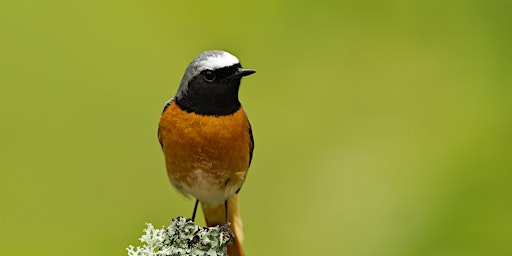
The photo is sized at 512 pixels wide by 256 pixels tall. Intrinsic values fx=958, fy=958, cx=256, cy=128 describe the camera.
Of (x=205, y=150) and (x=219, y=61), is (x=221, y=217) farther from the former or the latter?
(x=219, y=61)

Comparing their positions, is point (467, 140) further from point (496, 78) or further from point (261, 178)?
point (261, 178)

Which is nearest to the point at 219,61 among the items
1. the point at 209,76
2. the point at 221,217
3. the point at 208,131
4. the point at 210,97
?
the point at 209,76

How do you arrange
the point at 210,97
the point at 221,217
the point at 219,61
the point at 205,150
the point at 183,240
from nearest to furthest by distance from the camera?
the point at 183,240, the point at 219,61, the point at 210,97, the point at 205,150, the point at 221,217

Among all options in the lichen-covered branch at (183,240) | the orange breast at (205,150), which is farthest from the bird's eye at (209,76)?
the lichen-covered branch at (183,240)

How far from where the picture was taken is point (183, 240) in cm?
475

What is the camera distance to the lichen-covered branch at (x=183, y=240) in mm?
4703

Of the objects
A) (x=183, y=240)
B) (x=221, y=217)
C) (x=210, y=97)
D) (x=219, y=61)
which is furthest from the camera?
(x=221, y=217)

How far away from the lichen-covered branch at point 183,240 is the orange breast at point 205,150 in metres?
0.69

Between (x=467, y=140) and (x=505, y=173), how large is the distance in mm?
479

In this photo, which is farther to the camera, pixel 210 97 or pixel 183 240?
pixel 210 97

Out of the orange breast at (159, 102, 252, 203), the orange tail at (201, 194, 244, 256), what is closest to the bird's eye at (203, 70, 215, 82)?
the orange breast at (159, 102, 252, 203)

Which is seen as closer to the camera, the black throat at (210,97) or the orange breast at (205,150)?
the black throat at (210,97)

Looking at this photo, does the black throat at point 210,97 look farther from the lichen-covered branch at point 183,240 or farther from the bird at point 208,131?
the lichen-covered branch at point 183,240

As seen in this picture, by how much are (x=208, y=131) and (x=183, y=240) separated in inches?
32.0
